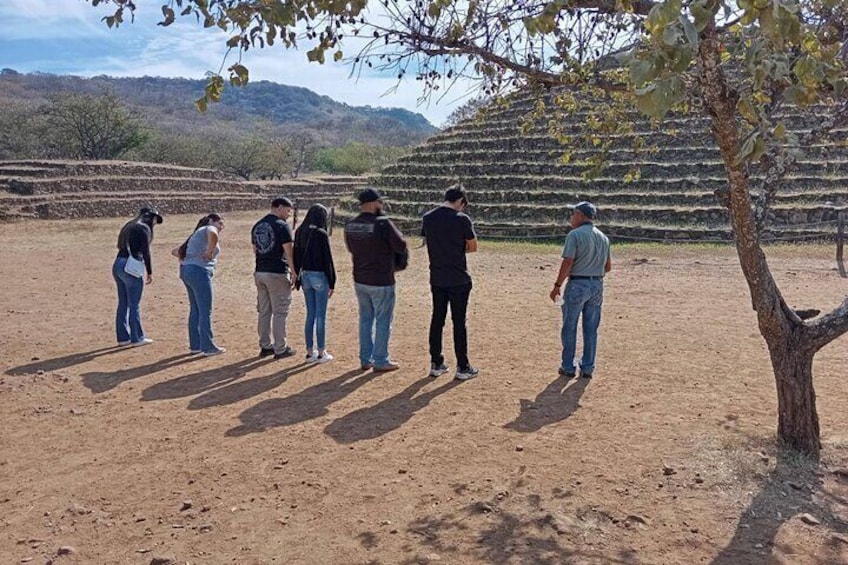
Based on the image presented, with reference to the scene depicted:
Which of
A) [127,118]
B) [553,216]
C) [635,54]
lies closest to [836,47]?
[635,54]

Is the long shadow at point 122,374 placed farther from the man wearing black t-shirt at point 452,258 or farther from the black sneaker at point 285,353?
the man wearing black t-shirt at point 452,258

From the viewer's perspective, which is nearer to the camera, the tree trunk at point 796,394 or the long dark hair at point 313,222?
the tree trunk at point 796,394

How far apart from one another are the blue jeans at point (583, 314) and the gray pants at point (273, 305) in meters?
2.64

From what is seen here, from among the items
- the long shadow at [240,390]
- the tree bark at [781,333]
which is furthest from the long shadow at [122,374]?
the tree bark at [781,333]

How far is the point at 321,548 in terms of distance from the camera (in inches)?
128

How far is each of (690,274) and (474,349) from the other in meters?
7.29

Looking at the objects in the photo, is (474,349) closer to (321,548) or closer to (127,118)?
(321,548)

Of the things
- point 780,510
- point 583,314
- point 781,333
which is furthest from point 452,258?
point 780,510

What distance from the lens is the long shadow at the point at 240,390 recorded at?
18.0 feet

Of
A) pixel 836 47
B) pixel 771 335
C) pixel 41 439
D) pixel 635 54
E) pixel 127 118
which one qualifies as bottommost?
pixel 41 439

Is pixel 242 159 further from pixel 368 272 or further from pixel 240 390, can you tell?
pixel 240 390

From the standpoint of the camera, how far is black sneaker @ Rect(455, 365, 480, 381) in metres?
6.06

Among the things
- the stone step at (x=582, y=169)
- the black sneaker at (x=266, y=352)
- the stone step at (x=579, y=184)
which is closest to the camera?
the black sneaker at (x=266, y=352)

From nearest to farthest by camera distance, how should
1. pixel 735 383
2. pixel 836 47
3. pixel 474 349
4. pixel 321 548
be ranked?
pixel 321 548 → pixel 836 47 → pixel 735 383 → pixel 474 349
